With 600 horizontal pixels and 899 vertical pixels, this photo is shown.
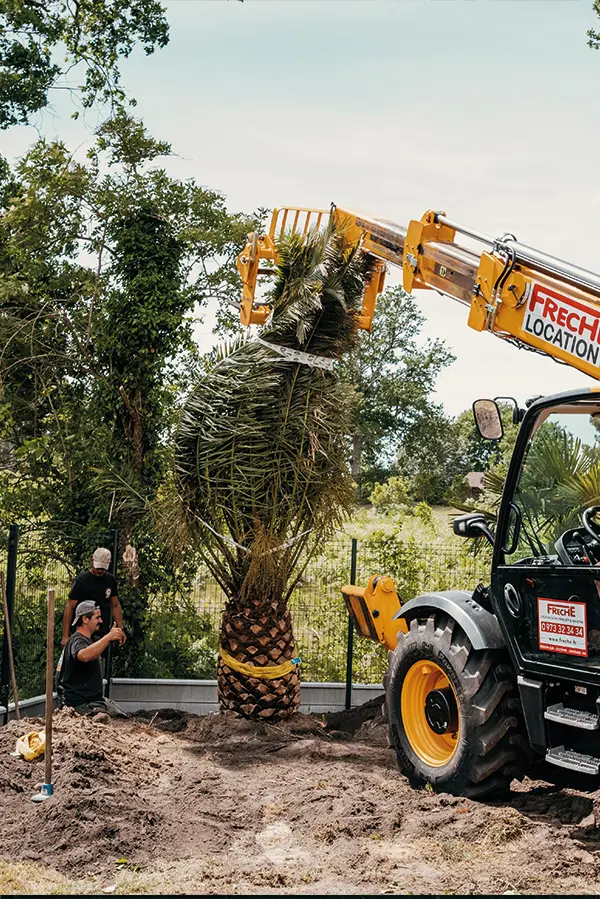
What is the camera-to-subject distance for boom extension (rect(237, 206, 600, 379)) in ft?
21.7

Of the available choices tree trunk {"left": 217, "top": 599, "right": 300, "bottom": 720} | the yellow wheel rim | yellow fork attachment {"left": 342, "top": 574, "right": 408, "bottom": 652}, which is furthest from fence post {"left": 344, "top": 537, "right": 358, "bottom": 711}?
the yellow wheel rim

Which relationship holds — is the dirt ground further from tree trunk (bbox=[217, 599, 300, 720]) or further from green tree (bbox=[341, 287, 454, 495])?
green tree (bbox=[341, 287, 454, 495])

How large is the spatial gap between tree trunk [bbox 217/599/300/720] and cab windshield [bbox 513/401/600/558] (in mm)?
3945

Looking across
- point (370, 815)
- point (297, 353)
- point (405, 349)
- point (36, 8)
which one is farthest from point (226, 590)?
point (405, 349)

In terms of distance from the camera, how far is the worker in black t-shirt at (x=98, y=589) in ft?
33.4

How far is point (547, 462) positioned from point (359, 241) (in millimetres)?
3860

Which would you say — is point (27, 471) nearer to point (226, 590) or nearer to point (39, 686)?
point (39, 686)

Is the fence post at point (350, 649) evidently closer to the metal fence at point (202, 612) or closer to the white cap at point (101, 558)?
the metal fence at point (202, 612)

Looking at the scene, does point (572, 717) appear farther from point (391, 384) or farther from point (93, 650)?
point (391, 384)

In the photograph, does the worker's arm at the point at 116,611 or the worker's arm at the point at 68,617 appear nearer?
the worker's arm at the point at 68,617

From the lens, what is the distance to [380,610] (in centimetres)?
867

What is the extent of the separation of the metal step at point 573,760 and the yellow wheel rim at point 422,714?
93 cm

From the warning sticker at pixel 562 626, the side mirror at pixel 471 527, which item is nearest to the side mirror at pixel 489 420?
the side mirror at pixel 471 527

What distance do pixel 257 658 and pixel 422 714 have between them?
2933mm
